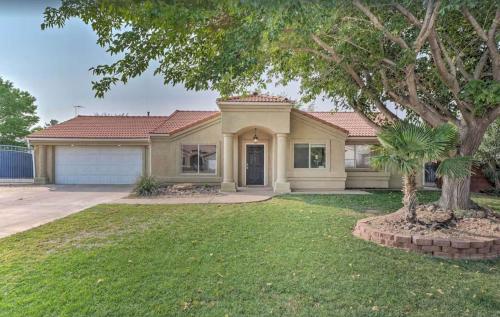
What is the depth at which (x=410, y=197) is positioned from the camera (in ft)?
24.8

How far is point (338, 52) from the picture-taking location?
834cm

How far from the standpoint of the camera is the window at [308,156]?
16734 millimetres

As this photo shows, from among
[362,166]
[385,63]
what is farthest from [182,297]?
[362,166]

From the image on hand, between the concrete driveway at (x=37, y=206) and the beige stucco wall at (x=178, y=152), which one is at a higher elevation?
the beige stucco wall at (x=178, y=152)

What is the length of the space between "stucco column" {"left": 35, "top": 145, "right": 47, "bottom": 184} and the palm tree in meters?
20.8

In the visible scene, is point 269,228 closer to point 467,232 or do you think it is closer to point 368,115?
point 467,232

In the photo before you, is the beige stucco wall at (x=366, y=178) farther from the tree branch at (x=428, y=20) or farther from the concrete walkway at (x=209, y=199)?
the tree branch at (x=428, y=20)

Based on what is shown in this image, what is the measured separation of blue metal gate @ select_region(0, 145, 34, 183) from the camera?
21.5m

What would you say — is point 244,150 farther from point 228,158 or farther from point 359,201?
point 359,201

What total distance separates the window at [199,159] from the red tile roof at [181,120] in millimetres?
1307

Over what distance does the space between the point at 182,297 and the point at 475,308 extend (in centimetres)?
401

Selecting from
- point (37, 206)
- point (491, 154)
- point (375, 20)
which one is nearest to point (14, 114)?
point (37, 206)

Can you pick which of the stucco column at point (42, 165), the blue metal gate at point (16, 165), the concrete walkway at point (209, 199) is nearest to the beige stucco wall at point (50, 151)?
the stucco column at point (42, 165)

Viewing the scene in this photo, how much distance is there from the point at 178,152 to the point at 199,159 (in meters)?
1.24
